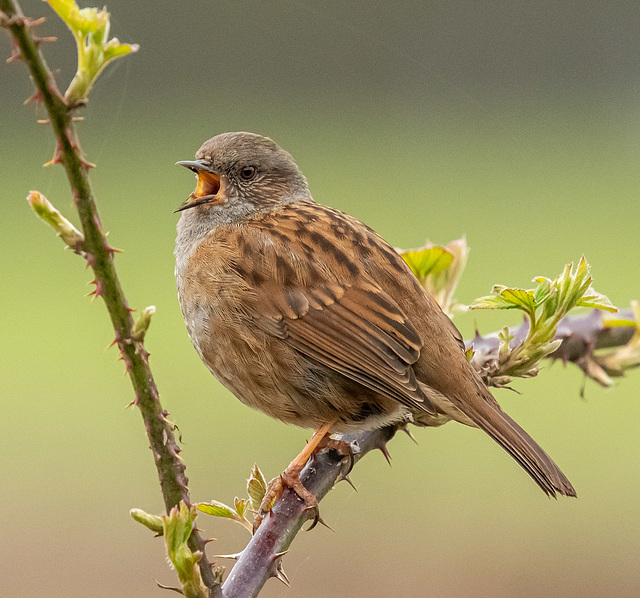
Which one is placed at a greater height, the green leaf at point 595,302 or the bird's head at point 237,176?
the bird's head at point 237,176

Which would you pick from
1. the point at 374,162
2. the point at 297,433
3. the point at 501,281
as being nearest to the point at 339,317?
the point at 297,433

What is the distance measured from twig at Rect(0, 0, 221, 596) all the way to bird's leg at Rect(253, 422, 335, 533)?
458mm

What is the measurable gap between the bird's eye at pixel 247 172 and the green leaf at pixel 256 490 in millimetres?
1465

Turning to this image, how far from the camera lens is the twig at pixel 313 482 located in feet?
5.95

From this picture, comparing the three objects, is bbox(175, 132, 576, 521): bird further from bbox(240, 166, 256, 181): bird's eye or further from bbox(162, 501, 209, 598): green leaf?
bbox(162, 501, 209, 598): green leaf

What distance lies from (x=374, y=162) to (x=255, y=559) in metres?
15.2

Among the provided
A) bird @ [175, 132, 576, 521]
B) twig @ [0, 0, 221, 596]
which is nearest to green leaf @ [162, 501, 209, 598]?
twig @ [0, 0, 221, 596]

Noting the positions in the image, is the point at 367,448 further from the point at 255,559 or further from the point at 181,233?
the point at 181,233

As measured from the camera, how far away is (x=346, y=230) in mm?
3047

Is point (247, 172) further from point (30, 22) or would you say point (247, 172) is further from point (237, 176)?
point (30, 22)

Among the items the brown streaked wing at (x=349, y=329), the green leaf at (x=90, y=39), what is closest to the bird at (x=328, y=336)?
the brown streaked wing at (x=349, y=329)

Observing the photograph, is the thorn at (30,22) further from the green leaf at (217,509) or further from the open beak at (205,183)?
the open beak at (205,183)

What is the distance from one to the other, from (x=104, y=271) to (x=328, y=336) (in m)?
1.50

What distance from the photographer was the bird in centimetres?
283
